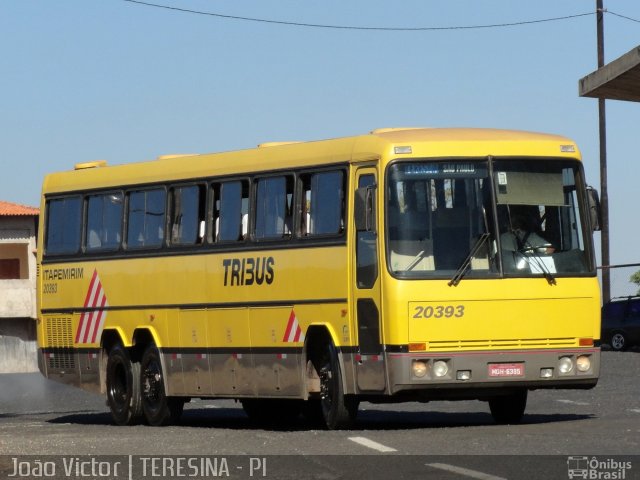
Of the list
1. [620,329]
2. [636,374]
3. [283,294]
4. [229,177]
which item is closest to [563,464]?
[283,294]

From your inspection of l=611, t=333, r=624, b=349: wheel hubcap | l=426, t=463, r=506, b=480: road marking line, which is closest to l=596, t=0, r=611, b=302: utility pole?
l=611, t=333, r=624, b=349: wheel hubcap

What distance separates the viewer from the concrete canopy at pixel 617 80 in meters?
32.0

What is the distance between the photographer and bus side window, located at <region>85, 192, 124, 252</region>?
23.5 metres

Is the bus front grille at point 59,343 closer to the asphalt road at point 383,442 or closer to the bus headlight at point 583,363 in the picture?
the asphalt road at point 383,442

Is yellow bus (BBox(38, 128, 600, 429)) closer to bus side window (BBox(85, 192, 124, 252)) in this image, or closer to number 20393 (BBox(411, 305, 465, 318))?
number 20393 (BBox(411, 305, 465, 318))

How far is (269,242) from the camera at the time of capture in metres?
20.4

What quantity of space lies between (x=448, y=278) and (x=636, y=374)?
55.4ft

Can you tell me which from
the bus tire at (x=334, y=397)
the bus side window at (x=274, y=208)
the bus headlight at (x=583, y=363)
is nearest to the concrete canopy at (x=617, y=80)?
the bus side window at (x=274, y=208)

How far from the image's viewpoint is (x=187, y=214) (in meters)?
22.0

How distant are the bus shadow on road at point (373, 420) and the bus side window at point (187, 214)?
235 centimetres

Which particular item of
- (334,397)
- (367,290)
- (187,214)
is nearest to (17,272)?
(187,214)

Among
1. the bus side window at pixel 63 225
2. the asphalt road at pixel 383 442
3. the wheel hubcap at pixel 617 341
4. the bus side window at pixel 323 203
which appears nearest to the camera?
the asphalt road at pixel 383 442

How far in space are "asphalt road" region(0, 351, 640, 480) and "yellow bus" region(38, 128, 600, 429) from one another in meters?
0.62

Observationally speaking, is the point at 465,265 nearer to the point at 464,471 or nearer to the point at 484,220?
the point at 484,220
